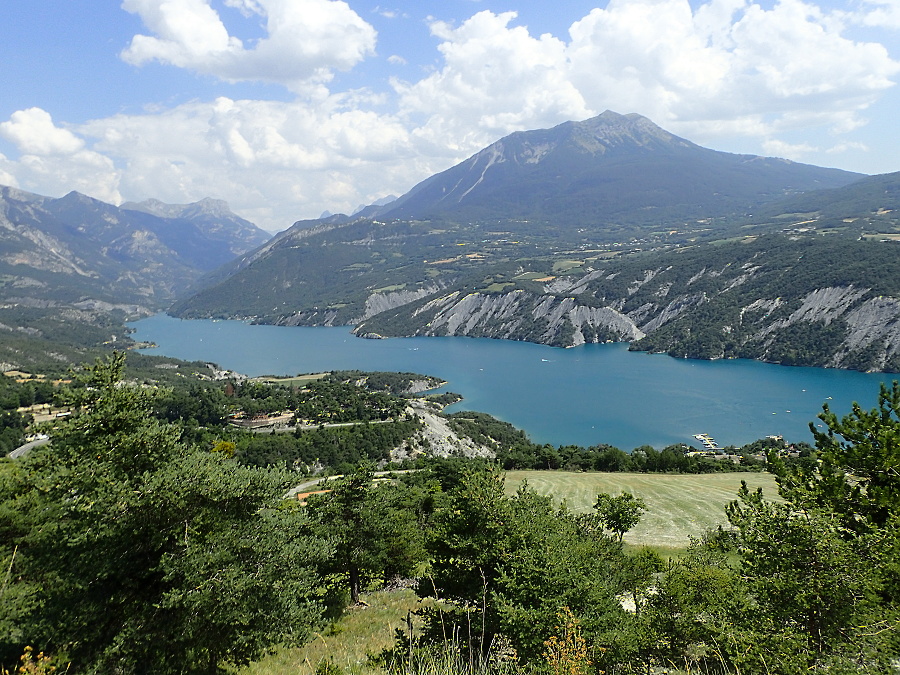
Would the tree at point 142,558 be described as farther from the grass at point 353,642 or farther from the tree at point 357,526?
the tree at point 357,526

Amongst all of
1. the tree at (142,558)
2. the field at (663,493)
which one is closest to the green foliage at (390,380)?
the field at (663,493)

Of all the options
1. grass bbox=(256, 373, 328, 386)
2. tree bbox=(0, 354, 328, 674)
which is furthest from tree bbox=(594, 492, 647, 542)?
grass bbox=(256, 373, 328, 386)

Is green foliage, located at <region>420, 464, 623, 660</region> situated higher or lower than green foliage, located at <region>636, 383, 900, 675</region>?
lower

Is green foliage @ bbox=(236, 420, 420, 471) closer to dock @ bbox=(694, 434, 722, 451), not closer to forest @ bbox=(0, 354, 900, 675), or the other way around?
dock @ bbox=(694, 434, 722, 451)

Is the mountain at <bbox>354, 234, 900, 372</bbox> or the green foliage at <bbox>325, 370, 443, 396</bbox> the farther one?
the mountain at <bbox>354, 234, 900, 372</bbox>

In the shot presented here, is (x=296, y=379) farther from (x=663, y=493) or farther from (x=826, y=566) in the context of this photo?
(x=826, y=566)
